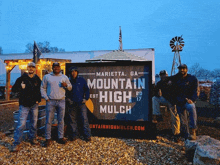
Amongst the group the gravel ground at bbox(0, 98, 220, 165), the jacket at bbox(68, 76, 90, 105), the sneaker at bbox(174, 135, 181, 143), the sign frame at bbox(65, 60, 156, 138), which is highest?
the jacket at bbox(68, 76, 90, 105)

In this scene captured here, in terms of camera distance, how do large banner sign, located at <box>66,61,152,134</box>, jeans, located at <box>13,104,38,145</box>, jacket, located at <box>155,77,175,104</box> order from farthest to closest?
large banner sign, located at <box>66,61,152,134</box>
jacket, located at <box>155,77,175,104</box>
jeans, located at <box>13,104,38,145</box>

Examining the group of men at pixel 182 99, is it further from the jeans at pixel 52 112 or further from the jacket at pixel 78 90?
the jeans at pixel 52 112

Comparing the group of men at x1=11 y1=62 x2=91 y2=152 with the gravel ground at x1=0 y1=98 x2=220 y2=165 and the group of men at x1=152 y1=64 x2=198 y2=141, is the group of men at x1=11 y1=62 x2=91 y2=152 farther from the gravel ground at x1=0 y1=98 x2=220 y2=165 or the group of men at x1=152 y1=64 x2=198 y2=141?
the group of men at x1=152 y1=64 x2=198 y2=141

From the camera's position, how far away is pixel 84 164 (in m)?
2.95

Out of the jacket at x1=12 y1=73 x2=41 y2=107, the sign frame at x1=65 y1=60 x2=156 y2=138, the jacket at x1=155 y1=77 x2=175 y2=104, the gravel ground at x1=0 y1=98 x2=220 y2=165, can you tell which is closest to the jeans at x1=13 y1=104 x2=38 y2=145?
the jacket at x1=12 y1=73 x2=41 y2=107

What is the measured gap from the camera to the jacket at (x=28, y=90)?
368 cm

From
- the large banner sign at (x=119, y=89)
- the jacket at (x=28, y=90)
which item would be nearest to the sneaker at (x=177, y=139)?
the large banner sign at (x=119, y=89)

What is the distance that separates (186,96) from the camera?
12.7 ft

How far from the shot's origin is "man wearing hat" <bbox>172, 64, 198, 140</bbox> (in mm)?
3744

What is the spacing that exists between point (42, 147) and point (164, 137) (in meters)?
3.07

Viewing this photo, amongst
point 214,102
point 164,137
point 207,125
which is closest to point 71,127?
point 164,137

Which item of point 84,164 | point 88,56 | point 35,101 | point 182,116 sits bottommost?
point 84,164

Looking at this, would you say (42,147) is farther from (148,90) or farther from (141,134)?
(148,90)

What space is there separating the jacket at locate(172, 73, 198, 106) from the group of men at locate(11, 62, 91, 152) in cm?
223
